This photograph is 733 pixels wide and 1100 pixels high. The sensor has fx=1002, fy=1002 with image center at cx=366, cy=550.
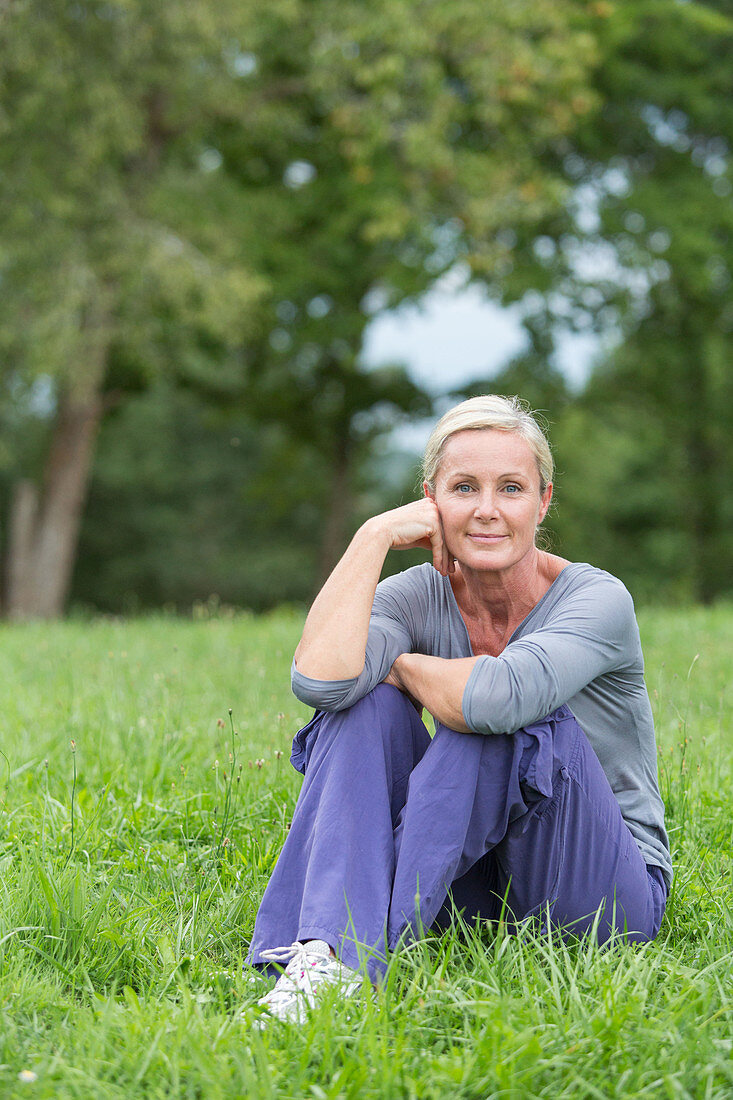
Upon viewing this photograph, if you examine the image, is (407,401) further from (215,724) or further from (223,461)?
(215,724)

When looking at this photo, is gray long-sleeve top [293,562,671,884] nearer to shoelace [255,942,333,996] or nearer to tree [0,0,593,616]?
shoelace [255,942,333,996]

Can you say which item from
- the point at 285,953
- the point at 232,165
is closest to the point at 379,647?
the point at 285,953

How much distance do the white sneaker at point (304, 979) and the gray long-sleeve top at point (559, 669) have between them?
570 millimetres

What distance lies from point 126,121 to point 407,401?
8.66 m

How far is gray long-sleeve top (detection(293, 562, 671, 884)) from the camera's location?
2.32m

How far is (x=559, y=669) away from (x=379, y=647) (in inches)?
19.0

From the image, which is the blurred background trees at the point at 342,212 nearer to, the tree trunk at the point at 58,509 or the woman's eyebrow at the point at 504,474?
the tree trunk at the point at 58,509

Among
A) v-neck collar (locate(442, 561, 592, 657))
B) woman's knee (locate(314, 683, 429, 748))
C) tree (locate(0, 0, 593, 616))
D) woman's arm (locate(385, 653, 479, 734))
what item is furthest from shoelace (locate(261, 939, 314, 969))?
tree (locate(0, 0, 593, 616))

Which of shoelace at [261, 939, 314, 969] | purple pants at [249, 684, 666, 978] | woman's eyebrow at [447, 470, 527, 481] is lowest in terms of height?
shoelace at [261, 939, 314, 969]

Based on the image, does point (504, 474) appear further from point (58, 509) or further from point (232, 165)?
point (232, 165)

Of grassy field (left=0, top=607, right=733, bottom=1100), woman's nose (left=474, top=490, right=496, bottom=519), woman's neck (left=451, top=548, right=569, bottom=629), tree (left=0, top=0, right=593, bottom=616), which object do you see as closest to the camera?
grassy field (left=0, top=607, right=733, bottom=1100)

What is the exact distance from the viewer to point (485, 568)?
273cm

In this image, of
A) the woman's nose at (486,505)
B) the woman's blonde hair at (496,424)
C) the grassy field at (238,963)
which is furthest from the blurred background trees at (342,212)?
the woman's nose at (486,505)

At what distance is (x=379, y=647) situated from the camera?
2.61 meters
